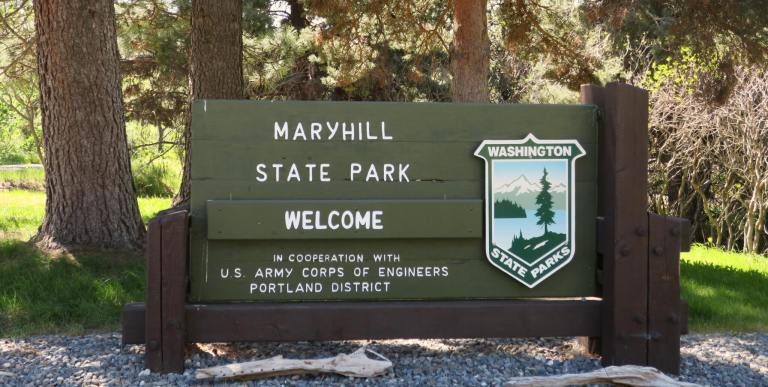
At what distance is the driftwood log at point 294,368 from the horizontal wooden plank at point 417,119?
3.93ft

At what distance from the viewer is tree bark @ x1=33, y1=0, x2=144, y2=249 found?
285 inches

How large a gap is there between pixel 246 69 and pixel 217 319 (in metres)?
12.0

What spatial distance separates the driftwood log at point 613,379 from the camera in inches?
158

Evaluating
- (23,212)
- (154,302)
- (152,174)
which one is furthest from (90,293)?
(152,174)

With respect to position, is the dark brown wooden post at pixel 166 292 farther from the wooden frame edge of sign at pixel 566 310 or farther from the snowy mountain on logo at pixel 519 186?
the snowy mountain on logo at pixel 519 186

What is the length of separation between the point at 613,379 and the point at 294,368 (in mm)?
1661

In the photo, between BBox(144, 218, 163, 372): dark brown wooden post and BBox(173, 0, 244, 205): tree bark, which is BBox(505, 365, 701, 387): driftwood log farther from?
BBox(173, 0, 244, 205): tree bark

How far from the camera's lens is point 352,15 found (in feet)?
33.6

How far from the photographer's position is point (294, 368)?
13.8ft

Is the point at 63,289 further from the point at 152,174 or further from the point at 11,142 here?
the point at 11,142

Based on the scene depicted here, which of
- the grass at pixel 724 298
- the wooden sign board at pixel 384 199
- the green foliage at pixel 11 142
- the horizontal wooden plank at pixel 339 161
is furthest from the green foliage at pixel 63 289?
the green foliage at pixel 11 142

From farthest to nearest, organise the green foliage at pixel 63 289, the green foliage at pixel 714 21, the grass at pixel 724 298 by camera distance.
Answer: the green foliage at pixel 714 21, the grass at pixel 724 298, the green foliage at pixel 63 289

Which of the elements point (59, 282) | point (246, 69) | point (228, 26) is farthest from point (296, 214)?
point (246, 69)

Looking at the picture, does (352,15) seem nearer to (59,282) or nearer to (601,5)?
(601,5)
